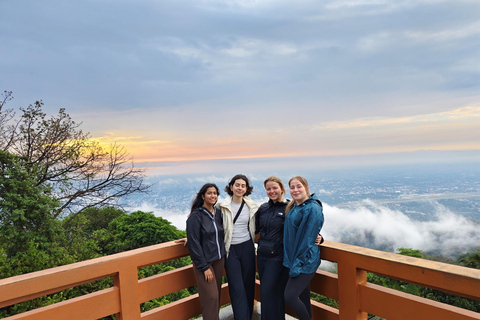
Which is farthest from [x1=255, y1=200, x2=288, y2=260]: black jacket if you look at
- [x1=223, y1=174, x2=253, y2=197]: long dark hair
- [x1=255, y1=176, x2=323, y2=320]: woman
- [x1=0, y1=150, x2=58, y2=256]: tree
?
[x1=0, y1=150, x2=58, y2=256]: tree

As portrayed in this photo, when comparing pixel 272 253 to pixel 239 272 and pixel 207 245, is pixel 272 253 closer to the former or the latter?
pixel 239 272

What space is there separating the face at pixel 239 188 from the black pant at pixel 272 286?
594 mm

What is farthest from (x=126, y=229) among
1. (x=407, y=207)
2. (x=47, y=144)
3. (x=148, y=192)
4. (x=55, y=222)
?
(x=407, y=207)

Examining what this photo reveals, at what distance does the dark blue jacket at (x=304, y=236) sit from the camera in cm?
253

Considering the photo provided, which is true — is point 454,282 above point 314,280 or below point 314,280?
above

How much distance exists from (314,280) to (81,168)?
13.6 m

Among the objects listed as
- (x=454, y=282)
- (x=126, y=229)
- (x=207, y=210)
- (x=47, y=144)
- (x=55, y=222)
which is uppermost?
(x=47, y=144)

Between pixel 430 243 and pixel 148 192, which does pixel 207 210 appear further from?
pixel 430 243

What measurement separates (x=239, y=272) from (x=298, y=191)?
98 centimetres

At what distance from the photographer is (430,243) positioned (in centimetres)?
5847

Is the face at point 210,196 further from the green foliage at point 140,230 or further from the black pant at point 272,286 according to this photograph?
the green foliage at point 140,230

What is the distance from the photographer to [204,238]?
2.81 m

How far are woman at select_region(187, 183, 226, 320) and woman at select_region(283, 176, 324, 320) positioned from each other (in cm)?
60

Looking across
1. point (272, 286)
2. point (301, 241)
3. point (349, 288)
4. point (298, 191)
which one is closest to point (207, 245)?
point (272, 286)
